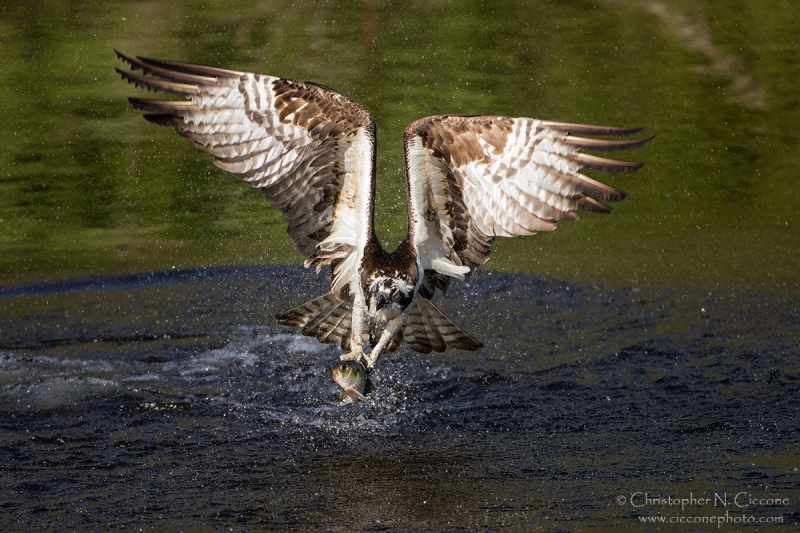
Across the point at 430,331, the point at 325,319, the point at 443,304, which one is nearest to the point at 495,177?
the point at 430,331

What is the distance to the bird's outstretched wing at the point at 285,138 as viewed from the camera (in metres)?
6.43

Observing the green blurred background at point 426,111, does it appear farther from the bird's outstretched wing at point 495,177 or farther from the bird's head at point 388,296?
the bird's head at point 388,296

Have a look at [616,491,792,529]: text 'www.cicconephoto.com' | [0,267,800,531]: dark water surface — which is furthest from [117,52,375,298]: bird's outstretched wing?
[616,491,792,529]: text 'www.cicconephoto.com'

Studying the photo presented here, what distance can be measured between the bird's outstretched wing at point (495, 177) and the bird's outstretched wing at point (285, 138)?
1.15ft

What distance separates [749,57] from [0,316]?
10104 millimetres

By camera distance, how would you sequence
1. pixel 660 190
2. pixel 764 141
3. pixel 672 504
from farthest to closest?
pixel 764 141
pixel 660 190
pixel 672 504

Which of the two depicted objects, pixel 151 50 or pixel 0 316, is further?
pixel 151 50

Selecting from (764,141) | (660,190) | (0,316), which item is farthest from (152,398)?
(764,141)

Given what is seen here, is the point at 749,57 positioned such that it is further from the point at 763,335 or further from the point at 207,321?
the point at 207,321

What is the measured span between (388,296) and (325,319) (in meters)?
0.73

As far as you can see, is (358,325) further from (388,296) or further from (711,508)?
(711,508)

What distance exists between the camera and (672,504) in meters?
5.71

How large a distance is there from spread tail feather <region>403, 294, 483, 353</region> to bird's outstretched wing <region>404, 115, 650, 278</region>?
0.35 meters

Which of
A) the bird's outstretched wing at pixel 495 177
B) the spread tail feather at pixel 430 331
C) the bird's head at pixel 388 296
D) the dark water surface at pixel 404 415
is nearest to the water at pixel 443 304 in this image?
the dark water surface at pixel 404 415
